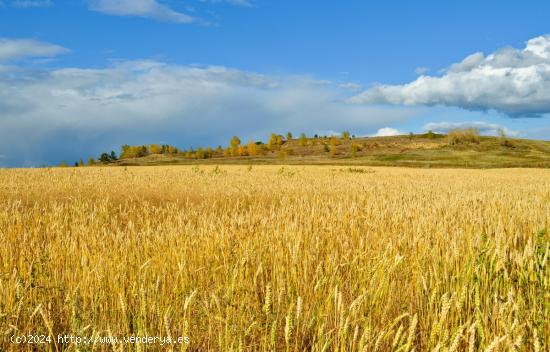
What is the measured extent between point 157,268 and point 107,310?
2.61 feet

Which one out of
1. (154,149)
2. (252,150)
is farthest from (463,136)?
(154,149)

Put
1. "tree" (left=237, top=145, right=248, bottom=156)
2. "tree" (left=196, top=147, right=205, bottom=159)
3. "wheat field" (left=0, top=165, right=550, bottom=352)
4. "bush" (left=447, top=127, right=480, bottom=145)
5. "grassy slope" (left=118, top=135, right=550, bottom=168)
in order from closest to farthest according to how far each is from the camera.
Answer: "wheat field" (left=0, top=165, right=550, bottom=352)
"grassy slope" (left=118, top=135, right=550, bottom=168)
"bush" (left=447, top=127, right=480, bottom=145)
"tree" (left=196, top=147, right=205, bottom=159)
"tree" (left=237, top=145, right=248, bottom=156)

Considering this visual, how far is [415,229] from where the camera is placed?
5.09 m

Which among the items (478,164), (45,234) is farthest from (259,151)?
(45,234)

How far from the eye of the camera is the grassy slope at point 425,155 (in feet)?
225

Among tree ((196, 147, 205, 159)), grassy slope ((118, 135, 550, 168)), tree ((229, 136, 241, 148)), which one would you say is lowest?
grassy slope ((118, 135, 550, 168))

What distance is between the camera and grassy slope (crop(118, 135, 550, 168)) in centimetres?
6850

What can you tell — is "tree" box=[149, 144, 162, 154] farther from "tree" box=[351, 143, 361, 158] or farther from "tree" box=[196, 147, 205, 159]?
"tree" box=[351, 143, 361, 158]

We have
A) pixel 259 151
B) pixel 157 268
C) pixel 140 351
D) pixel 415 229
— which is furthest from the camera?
pixel 259 151

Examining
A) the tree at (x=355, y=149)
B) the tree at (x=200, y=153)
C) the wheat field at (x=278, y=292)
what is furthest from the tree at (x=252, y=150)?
the wheat field at (x=278, y=292)

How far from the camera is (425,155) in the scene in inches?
3167

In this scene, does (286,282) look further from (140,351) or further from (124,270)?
(140,351)

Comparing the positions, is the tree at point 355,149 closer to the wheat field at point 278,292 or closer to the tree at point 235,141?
the tree at point 235,141

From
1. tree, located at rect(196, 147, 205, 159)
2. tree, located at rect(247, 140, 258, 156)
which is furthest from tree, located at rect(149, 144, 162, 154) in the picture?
tree, located at rect(247, 140, 258, 156)
